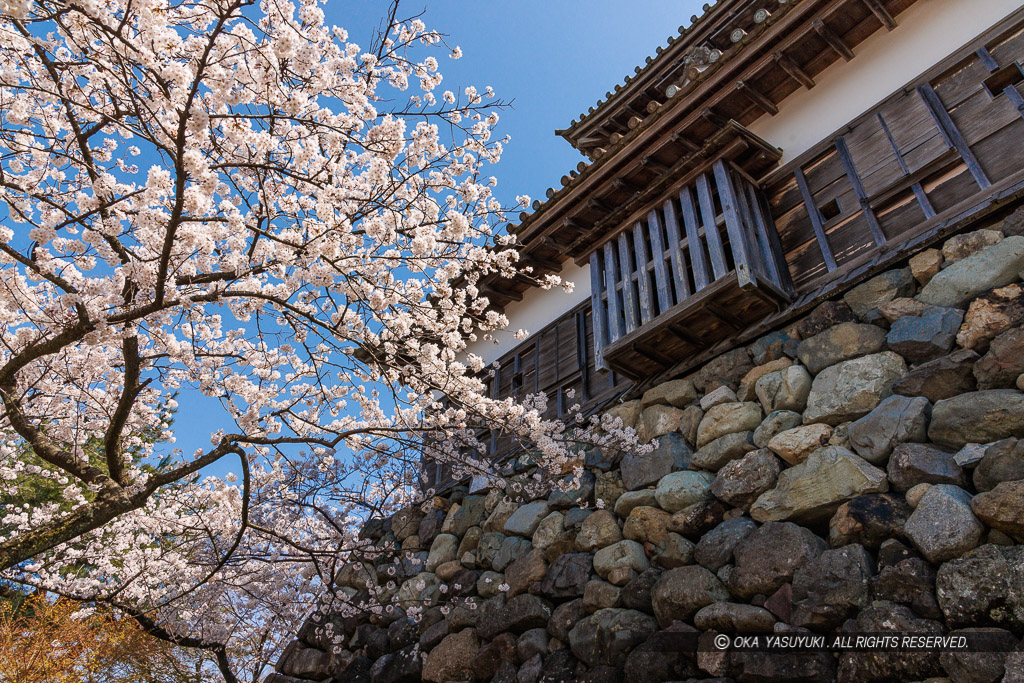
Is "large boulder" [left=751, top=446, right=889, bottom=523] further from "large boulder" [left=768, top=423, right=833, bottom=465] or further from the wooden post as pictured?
the wooden post

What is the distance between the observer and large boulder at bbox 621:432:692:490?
489 cm

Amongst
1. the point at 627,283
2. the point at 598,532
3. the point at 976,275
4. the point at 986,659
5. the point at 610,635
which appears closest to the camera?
the point at 986,659

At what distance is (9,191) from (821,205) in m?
6.14

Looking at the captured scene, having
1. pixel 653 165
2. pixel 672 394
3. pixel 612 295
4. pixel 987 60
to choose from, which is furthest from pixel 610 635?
pixel 987 60

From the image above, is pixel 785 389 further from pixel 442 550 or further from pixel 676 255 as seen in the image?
pixel 442 550

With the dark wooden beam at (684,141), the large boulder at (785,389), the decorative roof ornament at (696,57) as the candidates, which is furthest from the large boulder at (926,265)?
the decorative roof ornament at (696,57)

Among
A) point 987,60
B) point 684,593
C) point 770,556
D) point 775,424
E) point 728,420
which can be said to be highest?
point 987,60

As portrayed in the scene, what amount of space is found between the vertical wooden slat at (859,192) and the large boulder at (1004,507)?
2277mm

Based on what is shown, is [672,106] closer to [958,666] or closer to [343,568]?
[958,666]

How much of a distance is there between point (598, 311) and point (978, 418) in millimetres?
3409

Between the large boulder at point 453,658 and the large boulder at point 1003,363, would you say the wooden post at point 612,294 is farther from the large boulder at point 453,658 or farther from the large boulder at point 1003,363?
the large boulder at point 453,658

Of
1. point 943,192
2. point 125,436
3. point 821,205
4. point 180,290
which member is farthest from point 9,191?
point 943,192

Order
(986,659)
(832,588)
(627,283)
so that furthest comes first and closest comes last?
(627,283)
(832,588)
(986,659)

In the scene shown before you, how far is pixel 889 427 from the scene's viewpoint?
3686 millimetres
